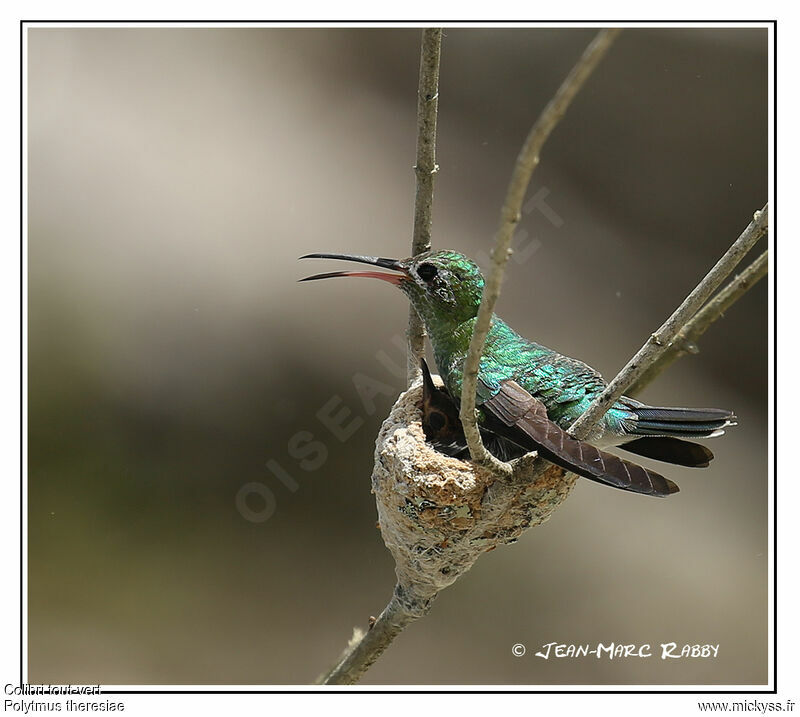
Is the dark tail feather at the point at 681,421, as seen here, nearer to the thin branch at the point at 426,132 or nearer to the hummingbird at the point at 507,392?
the hummingbird at the point at 507,392

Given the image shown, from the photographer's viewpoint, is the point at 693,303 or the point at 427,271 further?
the point at 427,271

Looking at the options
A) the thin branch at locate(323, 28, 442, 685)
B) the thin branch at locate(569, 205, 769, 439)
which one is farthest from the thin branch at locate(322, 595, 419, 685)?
the thin branch at locate(569, 205, 769, 439)

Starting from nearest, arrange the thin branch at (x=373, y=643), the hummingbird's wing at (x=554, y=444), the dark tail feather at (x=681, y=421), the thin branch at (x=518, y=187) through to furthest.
Result: 1. the thin branch at (x=518, y=187)
2. the hummingbird's wing at (x=554, y=444)
3. the dark tail feather at (x=681, y=421)
4. the thin branch at (x=373, y=643)

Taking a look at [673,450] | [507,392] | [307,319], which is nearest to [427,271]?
[507,392]

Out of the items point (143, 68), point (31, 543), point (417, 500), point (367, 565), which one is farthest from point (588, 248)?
point (31, 543)

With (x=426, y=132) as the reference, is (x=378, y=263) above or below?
below

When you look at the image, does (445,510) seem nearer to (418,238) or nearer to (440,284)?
(440,284)

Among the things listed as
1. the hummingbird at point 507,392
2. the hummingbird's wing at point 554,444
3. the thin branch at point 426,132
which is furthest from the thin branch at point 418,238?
the hummingbird's wing at point 554,444
